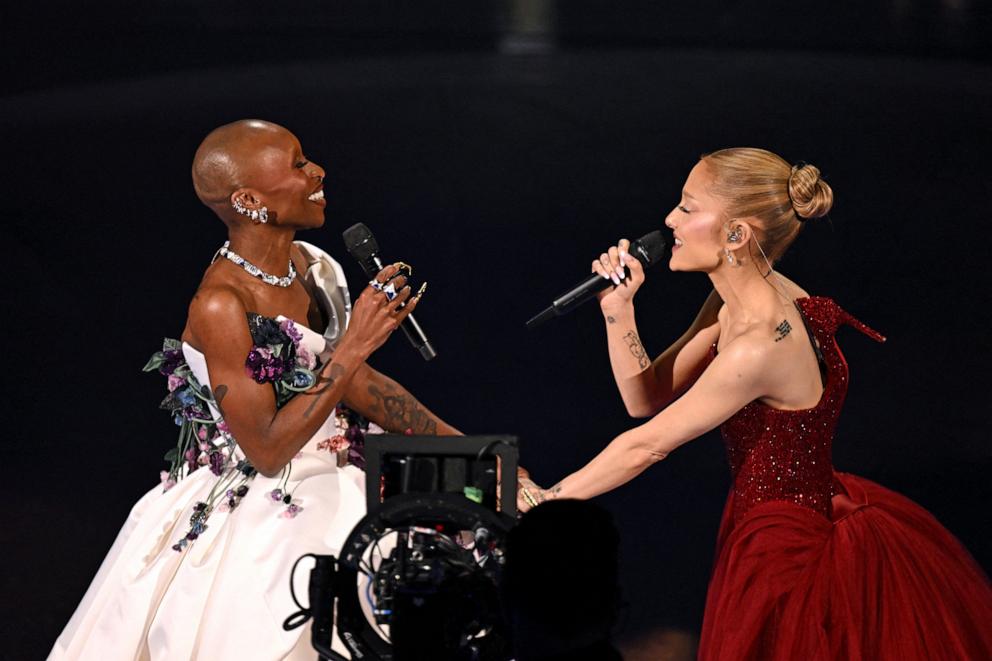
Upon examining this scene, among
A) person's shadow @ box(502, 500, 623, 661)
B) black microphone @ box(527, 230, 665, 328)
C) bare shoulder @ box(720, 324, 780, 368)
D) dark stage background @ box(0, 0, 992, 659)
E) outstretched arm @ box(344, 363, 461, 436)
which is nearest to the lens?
person's shadow @ box(502, 500, 623, 661)

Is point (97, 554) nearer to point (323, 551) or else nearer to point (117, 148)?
point (323, 551)

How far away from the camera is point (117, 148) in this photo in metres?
5.97

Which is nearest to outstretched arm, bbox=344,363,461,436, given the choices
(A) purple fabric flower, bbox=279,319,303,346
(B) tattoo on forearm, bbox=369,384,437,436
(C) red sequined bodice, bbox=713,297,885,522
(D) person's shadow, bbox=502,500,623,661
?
(B) tattoo on forearm, bbox=369,384,437,436

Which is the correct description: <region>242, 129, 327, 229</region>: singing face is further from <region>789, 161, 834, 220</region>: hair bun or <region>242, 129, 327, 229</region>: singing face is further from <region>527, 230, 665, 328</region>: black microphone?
<region>789, 161, 834, 220</region>: hair bun

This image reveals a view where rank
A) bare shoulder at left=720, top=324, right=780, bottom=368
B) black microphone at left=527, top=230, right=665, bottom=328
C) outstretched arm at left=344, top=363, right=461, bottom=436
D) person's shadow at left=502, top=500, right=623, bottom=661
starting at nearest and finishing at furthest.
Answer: person's shadow at left=502, top=500, right=623, bottom=661 → bare shoulder at left=720, top=324, right=780, bottom=368 → black microphone at left=527, top=230, right=665, bottom=328 → outstretched arm at left=344, top=363, right=461, bottom=436

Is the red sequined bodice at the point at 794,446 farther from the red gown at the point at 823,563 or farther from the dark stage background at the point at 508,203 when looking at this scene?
the dark stage background at the point at 508,203

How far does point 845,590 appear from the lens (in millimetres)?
2842

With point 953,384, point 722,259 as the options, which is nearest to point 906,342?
point 953,384

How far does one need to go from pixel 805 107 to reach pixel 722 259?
3.30 m

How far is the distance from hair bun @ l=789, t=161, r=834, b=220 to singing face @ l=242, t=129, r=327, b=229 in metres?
1.13

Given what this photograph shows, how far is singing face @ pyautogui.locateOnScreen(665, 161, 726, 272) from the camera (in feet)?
10.3

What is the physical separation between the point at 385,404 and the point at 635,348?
2.17 ft

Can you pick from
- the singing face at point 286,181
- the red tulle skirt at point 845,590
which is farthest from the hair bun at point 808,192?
the singing face at point 286,181

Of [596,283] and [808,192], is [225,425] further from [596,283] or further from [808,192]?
[808,192]
